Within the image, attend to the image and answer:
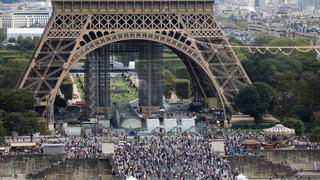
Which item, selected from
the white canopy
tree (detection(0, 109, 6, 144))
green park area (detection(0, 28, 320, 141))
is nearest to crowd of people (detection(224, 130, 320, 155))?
the white canopy

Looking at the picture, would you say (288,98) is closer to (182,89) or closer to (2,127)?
(2,127)

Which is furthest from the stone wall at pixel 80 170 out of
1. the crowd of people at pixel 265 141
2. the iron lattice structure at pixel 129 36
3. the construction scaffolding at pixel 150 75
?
Result: the construction scaffolding at pixel 150 75

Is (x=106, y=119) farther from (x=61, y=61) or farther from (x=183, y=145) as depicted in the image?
(x=183, y=145)

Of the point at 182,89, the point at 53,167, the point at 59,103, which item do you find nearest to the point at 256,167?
the point at 53,167

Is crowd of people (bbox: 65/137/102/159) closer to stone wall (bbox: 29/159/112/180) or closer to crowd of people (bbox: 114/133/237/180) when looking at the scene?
crowd of people (bbox: 114/133/237/180)

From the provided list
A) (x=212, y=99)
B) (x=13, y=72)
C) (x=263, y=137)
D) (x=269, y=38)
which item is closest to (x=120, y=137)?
(x=263, y=137)
